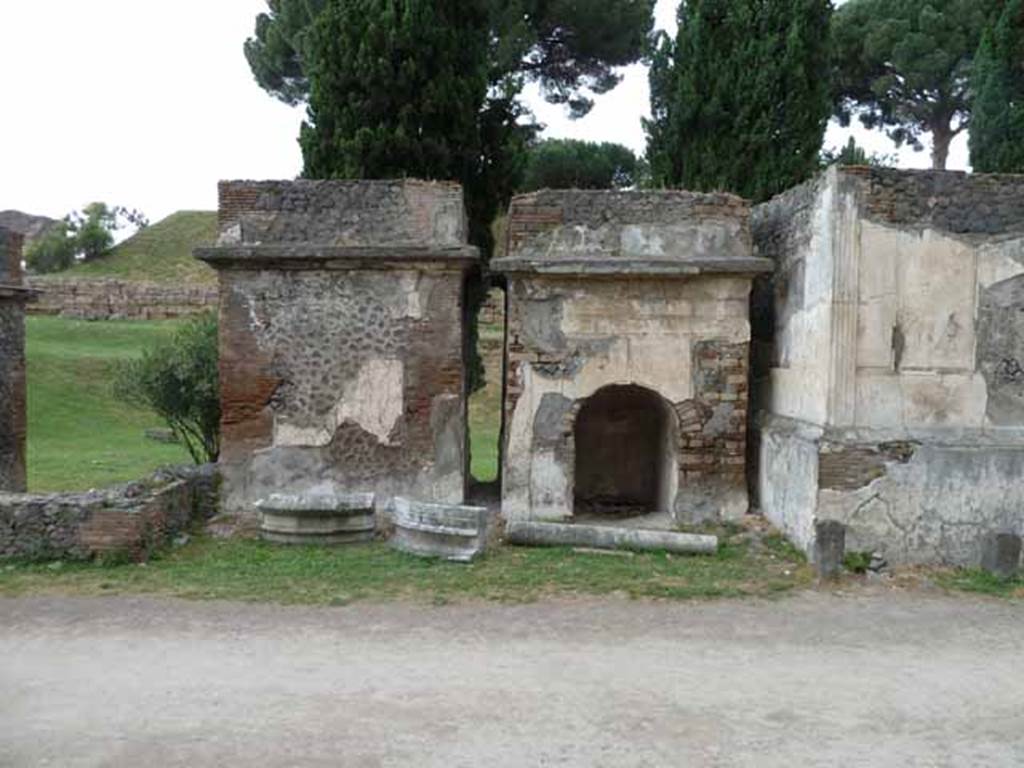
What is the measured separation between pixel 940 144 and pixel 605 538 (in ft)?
85.3

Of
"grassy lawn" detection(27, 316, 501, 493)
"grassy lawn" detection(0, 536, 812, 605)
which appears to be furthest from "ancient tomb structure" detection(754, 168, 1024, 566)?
"grassy lawn" detection(27, 316, 501, 493)

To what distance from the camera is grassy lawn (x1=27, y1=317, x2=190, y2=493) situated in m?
15.9

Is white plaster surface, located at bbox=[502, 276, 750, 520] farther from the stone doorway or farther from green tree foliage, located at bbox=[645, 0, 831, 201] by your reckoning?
green tree foliage, located at bbox=[645, 0, 831, 201]

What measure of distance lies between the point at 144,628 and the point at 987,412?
25.4 feet

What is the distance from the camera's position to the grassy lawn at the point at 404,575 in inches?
316

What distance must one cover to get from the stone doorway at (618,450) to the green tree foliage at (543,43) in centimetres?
942

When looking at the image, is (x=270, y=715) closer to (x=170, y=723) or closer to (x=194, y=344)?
(x=170, y=723)

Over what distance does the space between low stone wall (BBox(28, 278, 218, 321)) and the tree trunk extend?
24169mm

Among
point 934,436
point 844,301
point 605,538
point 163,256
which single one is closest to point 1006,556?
point 934,436

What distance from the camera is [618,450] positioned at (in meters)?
12.8

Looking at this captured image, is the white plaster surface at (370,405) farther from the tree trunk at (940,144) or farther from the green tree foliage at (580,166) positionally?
the tree trunk at (940,144)

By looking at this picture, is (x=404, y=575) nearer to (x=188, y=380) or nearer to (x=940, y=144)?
(x=188, y=380)

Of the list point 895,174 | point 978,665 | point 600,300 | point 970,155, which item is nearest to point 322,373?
point 600,300

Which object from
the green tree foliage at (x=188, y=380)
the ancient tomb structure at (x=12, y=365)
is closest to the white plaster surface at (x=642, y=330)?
the green tree foliage at (x=188, y=380)
